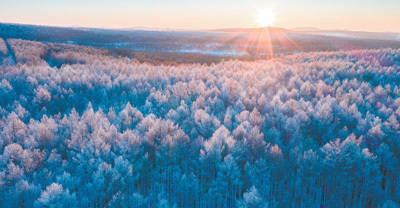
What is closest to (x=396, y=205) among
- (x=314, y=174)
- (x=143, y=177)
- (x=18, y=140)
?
(x=314, y=174)

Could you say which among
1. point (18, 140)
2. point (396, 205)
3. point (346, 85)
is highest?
point (346, 85)

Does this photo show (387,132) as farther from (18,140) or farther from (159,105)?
(18,140)

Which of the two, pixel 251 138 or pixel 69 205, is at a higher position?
pixel 251 138

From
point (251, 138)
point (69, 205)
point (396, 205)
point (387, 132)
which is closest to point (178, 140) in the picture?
point (251, 138)

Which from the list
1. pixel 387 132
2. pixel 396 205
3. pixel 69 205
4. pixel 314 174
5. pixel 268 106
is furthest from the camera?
pixel 268 106

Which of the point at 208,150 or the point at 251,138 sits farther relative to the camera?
the point at 251,138

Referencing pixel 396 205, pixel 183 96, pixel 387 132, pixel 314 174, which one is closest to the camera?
pixel 396 205

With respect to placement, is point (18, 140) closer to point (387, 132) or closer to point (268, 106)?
point (268, 106)

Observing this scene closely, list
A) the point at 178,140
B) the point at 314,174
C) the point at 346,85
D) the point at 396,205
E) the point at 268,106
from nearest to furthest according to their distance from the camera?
1. the point at 396,205
2. the point at 314,174
3. the point at 178,140
4. the point at 268,106
5. the point at 346,85

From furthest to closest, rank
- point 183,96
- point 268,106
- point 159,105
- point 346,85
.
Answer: point 346,85
point 183,96
point 159,105
point 268,106
